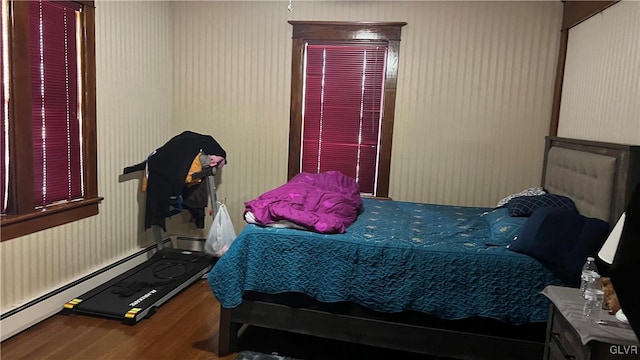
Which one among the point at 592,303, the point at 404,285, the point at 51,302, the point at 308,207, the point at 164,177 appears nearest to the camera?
the point at 592,303

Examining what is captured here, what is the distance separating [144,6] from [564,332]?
3957 millimetres

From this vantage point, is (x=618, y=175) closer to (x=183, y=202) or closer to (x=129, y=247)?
(x=183, y=202)

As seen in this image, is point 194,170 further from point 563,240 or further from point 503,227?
point 563,240

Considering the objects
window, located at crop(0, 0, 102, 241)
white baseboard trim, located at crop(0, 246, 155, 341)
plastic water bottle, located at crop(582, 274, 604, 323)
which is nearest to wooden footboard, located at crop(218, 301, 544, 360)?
plastic water bottle, located at crop(582, 274, 604, 323)

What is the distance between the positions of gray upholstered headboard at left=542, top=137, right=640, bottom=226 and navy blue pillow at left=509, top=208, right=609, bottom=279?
0.24m

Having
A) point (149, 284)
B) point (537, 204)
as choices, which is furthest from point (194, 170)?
point (537, 204)

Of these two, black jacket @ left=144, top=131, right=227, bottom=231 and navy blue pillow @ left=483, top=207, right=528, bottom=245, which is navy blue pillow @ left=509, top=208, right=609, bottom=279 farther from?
black jacket @ left=144, top=131, right=227, bottom=231

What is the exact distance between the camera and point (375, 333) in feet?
8.66

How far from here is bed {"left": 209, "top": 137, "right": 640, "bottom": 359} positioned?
8.13ft

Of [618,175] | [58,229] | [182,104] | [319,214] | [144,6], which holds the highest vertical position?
[144,6]

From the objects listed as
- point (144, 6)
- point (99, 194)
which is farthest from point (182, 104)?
point (99, 194)

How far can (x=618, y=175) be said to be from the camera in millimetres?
2637

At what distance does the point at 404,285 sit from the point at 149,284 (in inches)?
83.2

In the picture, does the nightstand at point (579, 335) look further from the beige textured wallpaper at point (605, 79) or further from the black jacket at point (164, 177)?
the black jacket at point (164, 177)
